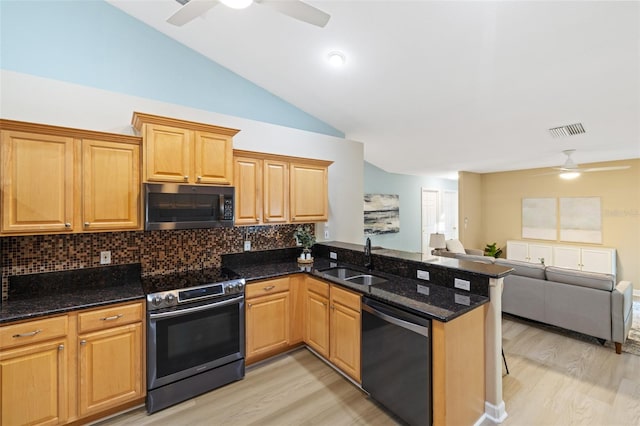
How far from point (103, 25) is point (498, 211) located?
836 cm

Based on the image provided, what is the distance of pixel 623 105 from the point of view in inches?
Result: 123

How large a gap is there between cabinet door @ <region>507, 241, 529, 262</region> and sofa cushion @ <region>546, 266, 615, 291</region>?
3.69 metres

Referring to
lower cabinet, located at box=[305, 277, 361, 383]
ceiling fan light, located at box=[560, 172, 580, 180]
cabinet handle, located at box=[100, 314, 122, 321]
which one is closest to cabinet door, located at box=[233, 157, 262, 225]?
lower cabinet, located at box=[305, 277, 361, 383]

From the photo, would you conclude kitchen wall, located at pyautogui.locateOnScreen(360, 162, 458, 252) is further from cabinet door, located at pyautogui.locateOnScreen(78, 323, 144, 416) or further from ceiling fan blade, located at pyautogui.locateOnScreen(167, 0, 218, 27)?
cabinet door, located at pyautogui.locateOnScreen(78, 323, 144, 416)

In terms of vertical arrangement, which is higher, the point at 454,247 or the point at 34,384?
the point at 454,247

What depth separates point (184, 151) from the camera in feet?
8.46

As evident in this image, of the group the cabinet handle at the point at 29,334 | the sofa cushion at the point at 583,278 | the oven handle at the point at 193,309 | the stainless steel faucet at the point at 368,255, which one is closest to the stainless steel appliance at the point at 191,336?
the oven handle at the point at 193,309

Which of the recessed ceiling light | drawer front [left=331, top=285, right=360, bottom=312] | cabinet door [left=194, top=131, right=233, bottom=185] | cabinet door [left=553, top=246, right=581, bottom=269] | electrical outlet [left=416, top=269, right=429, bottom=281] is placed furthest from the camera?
cabinet door [left=553, top=246, right=581, bottom=269]

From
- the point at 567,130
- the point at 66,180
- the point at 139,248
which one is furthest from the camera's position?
the point at 567,130

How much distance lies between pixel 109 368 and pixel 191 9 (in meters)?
2.57

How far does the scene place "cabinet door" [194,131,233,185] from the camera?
8.72 ft

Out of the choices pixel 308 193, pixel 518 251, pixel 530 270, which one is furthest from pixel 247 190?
pixel 518 251

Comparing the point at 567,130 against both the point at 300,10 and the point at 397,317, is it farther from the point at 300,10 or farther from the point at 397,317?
the point at 300,10

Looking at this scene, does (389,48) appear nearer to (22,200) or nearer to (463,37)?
(463,37)
